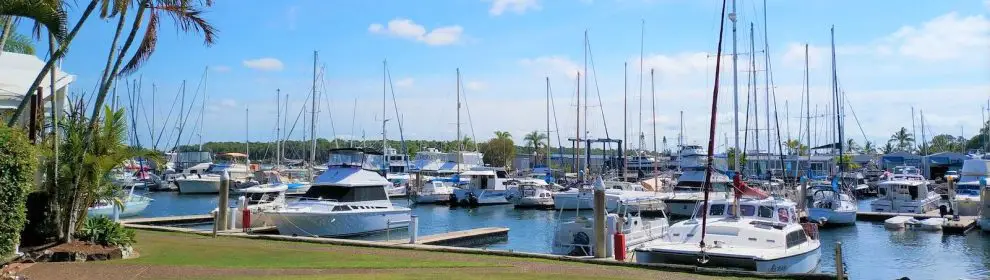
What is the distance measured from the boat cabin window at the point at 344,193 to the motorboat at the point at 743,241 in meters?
17.2

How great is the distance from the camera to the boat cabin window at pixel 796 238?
833 inches

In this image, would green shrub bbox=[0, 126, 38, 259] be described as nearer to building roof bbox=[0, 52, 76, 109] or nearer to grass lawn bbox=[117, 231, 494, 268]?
grass lawn bbox=[117, 231, 494, 268]

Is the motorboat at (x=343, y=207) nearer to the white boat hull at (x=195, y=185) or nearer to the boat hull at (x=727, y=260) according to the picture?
the boat hull at (x=727, y=260)

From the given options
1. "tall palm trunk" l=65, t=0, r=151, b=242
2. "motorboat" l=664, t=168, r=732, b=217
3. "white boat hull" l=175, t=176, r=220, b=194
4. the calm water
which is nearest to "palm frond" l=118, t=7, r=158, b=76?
"tall palm trunk" l=65, t=0, r=151, b=242

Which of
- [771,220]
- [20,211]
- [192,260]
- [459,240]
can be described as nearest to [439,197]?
[459,240]

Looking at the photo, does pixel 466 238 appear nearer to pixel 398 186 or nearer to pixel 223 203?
pixel 223 203

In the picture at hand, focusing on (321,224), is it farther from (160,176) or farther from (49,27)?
(160,176)

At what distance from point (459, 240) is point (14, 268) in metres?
16.9

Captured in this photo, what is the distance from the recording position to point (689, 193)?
162ft

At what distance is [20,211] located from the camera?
474 inches

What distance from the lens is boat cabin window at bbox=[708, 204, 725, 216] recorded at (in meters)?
24.2

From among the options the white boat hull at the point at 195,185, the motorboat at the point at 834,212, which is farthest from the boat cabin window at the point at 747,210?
the white boat hull at the point at 195,185

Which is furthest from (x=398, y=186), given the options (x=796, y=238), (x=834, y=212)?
(x=796, y=238)

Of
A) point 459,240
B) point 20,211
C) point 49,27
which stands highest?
point 49,27
